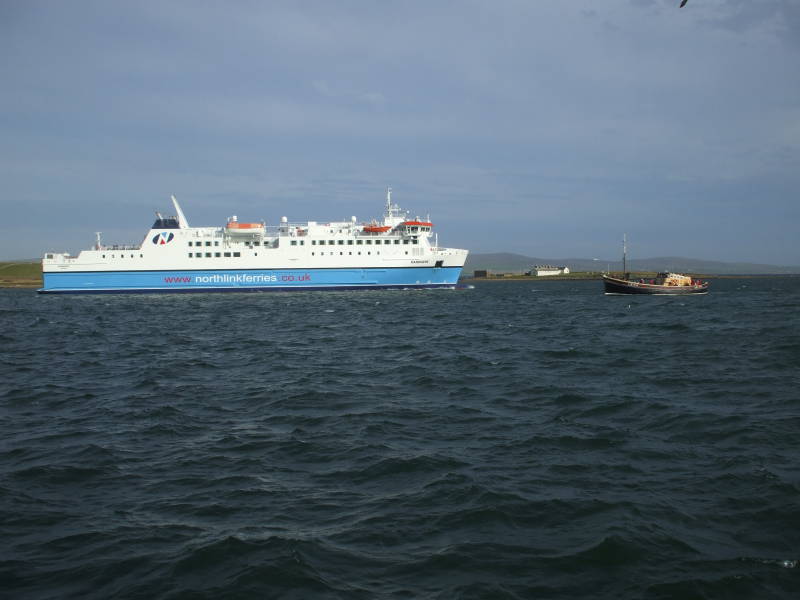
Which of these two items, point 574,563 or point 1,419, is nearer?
point 574,563

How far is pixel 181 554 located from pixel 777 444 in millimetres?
7601

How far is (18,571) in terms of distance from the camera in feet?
14.6

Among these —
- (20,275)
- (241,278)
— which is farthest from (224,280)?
(20,275)

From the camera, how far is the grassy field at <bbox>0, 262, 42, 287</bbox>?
10831cm

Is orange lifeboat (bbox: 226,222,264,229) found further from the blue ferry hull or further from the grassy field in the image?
the grassy field

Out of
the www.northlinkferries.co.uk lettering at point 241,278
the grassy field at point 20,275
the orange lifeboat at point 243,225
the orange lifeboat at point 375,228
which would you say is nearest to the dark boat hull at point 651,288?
the orange lifeboat at point 375,228

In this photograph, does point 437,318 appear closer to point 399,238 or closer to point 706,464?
point 706,464

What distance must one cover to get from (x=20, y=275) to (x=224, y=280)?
96.1 m

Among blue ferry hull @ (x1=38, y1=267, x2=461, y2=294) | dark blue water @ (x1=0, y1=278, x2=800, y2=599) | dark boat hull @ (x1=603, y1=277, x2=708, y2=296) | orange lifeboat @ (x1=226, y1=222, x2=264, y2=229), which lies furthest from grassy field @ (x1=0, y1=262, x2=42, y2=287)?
dark blue water @ (x1=0, y1=278, x2=800, y2=599)

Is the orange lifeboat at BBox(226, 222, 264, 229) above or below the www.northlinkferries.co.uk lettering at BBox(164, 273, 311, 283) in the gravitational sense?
above

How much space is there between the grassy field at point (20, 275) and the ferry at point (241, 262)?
62.4 meters

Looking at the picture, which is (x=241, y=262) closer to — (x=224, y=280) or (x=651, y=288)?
(x=224, y=280)

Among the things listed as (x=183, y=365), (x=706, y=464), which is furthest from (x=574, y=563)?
(x=183, y=365)

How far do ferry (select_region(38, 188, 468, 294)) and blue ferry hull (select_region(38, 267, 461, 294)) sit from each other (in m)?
0.09
